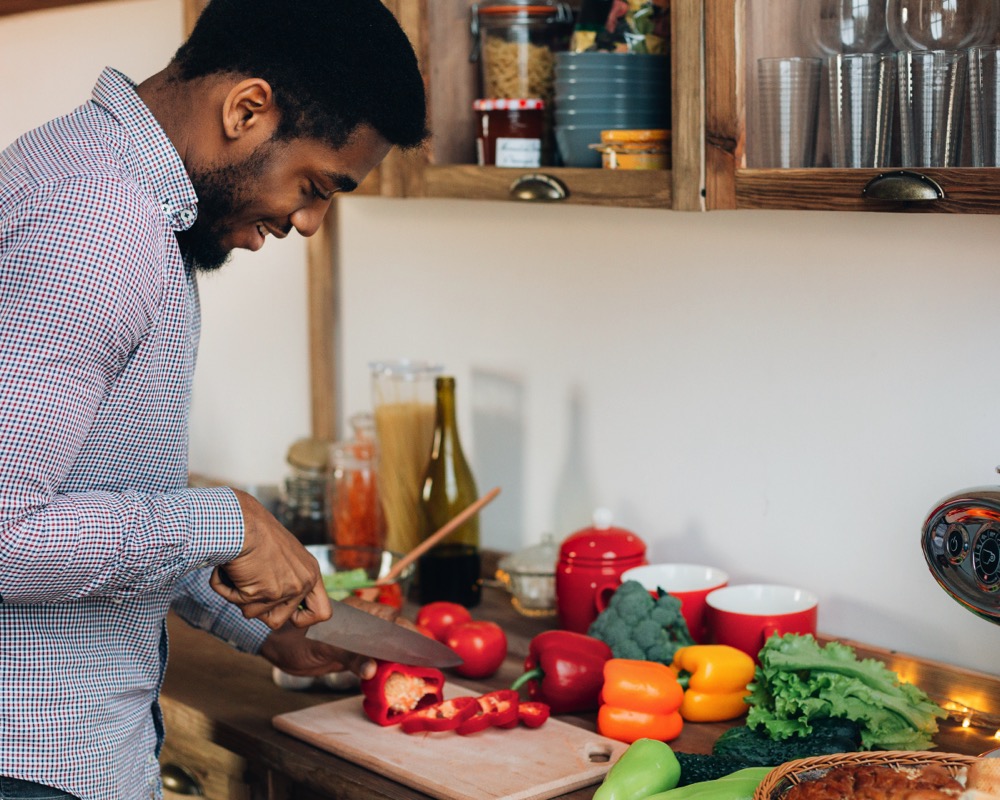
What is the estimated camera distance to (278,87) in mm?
1124

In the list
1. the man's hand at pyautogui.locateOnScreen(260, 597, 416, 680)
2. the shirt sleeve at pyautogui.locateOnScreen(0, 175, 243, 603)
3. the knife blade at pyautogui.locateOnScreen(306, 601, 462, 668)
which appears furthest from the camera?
the man's hand at pyautogui.locateOnScreen(260, 597, 416, 680)

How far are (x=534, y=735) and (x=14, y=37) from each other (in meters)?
2.19

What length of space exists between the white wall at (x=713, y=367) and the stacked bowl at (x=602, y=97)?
25 centimetres

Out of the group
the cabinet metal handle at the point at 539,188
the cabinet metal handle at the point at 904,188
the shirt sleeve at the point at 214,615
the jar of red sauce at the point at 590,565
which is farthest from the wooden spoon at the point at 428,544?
the cabinet metal handle at the point at 904,188

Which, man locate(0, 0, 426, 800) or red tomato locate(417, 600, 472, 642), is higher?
man locate(0, 0, 426, 800)

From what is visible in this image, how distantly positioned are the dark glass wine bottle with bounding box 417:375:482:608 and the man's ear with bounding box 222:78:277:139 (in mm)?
873

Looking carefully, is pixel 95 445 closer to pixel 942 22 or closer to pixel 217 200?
pixel 217 200

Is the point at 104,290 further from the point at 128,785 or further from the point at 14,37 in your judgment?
the point at 14,37

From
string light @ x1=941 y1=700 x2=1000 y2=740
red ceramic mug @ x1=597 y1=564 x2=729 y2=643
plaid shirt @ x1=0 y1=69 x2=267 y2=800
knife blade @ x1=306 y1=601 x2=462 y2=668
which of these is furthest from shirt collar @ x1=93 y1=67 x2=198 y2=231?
string light @ x1=941 y1=700 x2=1000 y2=740

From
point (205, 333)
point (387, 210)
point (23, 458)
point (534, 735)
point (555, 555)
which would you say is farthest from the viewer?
point (205, 333)

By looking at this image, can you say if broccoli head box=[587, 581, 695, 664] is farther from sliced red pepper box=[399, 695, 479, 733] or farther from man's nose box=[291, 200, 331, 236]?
man's nose box=[291, 200, 331, 236]

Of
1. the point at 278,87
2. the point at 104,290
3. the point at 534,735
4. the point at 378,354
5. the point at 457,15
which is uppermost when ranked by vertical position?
the point at 457,15

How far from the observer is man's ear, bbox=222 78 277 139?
1.11m

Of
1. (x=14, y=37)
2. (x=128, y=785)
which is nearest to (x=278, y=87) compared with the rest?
(x=128, y=785)
